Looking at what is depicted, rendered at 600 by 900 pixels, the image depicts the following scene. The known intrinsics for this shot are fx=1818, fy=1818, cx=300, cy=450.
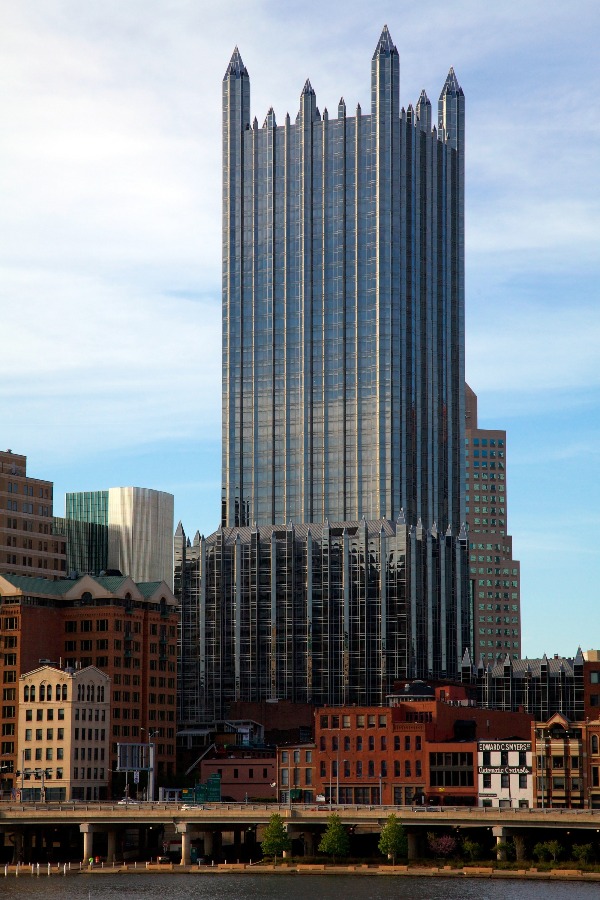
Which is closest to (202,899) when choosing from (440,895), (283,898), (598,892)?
(283,898)

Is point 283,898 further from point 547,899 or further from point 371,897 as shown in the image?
point 547,899

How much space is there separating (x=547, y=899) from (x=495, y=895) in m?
6.92

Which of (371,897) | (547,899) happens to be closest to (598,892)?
(547,899)

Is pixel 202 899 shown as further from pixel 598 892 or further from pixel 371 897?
pixel 598 892

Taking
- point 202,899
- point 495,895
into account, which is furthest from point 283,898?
point 495,895

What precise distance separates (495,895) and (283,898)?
75.6 feet

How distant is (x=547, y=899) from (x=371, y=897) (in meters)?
19.2

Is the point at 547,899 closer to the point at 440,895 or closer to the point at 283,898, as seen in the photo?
the point at 440,895

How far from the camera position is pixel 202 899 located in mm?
199000

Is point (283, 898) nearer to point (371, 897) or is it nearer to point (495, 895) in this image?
point (371, 897)

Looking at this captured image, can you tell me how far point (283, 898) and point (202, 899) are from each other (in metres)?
8.90

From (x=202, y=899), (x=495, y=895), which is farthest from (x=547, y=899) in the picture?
(x=202, y=899)

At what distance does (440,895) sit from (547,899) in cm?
1254

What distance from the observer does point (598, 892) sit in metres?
200
